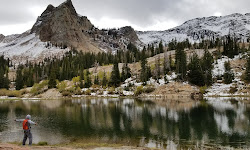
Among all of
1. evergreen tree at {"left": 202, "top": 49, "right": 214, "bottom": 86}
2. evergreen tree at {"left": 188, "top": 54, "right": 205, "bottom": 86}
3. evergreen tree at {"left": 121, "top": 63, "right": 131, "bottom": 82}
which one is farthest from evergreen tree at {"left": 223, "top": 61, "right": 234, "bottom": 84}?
evergreen tree at {"left": 121, "top": 63, "right": 131, "bottom": 82}

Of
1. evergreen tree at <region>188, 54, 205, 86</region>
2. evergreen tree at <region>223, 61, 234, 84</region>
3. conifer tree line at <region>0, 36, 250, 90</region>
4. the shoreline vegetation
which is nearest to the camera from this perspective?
evergreen tree at <region>223, 61, 234, 84</region>

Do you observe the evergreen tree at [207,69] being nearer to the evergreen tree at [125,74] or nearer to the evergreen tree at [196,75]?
the evergreen tree at [196,75]

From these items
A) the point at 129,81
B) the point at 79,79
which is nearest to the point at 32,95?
the point at 79,79

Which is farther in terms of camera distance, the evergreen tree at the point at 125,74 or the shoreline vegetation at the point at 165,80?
the evergreen tree at the point at 125,74

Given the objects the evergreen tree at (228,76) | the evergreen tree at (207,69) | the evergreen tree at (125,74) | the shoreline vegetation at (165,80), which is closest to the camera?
the evergreen tree at (228,76)

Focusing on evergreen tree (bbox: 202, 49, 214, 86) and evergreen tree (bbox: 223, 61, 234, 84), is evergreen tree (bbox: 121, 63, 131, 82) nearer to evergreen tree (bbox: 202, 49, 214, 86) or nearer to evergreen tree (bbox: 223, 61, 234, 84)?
evergreen tree (bbox: 202, 49, 214, 86)

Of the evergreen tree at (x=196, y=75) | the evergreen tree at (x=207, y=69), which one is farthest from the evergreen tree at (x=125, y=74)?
the evergreen tree at (x=207, y=69)

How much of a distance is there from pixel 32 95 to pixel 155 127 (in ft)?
417

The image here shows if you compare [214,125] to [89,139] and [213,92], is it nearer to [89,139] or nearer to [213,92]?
[89,139]

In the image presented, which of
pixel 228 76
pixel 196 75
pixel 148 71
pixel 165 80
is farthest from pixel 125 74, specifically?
pixel 228 76

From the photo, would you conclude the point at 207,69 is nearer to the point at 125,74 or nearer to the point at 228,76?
the point at 228,76

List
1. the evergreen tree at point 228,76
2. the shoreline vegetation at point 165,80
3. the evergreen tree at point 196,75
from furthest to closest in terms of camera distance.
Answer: the evergreen tree at point 196,75 < the shoreline vegetation at point 165,80 < the evergreen tree at point 228,76

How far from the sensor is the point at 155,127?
38594mm

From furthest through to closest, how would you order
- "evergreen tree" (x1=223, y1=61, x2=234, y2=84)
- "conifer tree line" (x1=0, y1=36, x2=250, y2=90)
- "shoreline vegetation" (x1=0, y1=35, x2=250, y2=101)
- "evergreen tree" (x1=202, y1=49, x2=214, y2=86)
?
1. "conifer tree line" (x1=0, y1=36, x2=250, y2=90)
2. "evergreen tree" (x1=202, y1=49, x2=214, y2=86)
3. "shoreline vegetation" (x1=0, y1=35, x2=250, y2=101)
4. "evergreen tree" (x1=223, y1=61, x2=234, y2=84)
